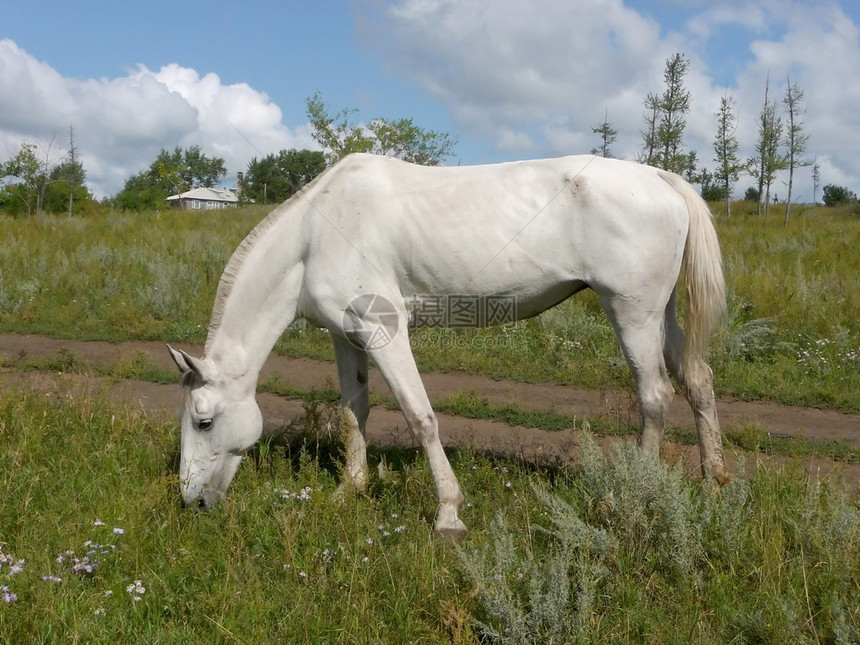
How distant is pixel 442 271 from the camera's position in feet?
12.4

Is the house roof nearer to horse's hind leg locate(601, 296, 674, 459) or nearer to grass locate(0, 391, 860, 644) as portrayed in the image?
grass locate(0, 391, 860, 644)

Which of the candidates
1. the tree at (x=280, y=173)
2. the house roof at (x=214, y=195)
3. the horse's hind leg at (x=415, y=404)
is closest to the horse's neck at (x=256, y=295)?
the horse's hind leg at (x=415, y=404)

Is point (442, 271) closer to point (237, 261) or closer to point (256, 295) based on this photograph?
point (256, 295)

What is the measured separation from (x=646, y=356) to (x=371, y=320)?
1659 millimetres

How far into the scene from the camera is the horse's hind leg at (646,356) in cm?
372

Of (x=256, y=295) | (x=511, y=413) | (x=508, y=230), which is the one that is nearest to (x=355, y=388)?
(x=256, y=295)

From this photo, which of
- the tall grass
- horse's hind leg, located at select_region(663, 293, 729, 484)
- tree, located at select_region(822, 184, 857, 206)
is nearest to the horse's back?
horse's hind leg, located at select_region(663, 293, 729, 484)

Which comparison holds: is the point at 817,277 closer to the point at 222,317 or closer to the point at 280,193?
the point at 222,317

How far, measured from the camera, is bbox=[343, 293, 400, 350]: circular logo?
3.74m

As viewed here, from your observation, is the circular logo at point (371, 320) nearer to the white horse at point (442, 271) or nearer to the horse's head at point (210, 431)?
the white horse at point (442, 271)

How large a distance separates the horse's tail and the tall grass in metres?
2.61

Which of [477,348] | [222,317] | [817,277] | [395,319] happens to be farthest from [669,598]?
[817,277]

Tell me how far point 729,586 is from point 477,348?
5430 millimetres

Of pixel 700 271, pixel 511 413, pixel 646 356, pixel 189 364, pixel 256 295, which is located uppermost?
pixel 700 271
